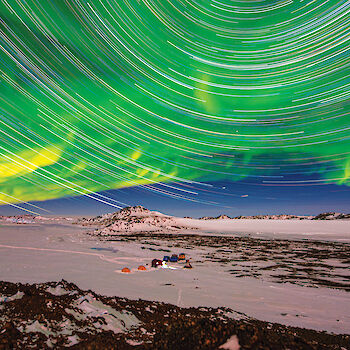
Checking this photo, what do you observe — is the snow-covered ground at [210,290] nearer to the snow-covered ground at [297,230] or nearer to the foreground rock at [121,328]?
the foreground rock at [121,328]

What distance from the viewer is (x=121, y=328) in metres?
5.49

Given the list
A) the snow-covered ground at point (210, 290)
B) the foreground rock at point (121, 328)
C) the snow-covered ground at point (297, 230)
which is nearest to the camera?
the foreground rock at point (121, 328)

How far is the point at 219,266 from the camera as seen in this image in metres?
16.7

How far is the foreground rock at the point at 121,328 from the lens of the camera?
4234 millimetres

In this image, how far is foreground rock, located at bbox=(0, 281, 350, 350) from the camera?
4234mm

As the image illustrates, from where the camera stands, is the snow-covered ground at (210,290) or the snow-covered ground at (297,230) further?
the snow-covered ground at (297,230)

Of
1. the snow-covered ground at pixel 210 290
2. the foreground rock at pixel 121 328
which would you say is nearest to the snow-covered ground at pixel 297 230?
the snow-covered ground at pixel 210 290

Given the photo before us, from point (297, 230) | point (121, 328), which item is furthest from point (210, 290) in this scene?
point (297, 230)

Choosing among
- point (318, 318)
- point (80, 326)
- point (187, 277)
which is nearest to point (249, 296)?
point (318, 318)

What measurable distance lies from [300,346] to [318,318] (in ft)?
15.3

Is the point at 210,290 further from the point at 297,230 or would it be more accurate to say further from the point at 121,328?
the point at 297,230

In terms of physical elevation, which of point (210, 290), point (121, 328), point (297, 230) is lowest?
point (210, 290)

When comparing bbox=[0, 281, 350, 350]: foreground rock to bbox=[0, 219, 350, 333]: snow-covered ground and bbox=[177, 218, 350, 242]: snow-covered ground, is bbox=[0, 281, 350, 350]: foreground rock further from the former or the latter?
bbox=[177, 218, 350, 242]: snow-covered ground

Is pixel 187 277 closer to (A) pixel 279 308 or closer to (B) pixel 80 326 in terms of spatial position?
(A) pixel 279 308
